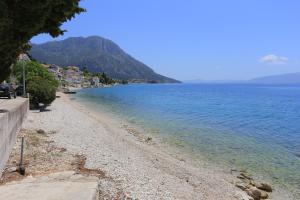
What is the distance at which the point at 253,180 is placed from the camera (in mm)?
18719

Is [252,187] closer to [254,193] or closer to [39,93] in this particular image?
[254,193]

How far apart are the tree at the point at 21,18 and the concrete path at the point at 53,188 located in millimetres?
5140

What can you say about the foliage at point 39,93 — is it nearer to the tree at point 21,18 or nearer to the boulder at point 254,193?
the tree at point 21,18

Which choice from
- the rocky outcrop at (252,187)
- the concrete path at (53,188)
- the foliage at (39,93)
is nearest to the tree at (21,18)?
the concrete path at (53,188)

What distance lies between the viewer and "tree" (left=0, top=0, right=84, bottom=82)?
1337cm

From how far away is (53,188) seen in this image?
36.9 ft

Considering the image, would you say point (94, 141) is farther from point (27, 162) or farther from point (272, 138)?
point (272, 138)

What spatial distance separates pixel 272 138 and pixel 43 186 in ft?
85.5

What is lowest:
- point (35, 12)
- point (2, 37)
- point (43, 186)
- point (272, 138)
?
point (272, 138)

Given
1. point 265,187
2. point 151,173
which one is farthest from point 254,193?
point 151,173

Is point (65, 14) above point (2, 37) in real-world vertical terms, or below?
above

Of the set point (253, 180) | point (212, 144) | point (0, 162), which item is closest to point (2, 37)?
point (0, 162)

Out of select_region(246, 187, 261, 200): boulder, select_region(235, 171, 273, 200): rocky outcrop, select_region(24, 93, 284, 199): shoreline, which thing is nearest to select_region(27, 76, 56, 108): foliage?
select_region(24, 93, 284, 199): shoreline

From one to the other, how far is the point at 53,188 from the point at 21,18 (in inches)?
259
